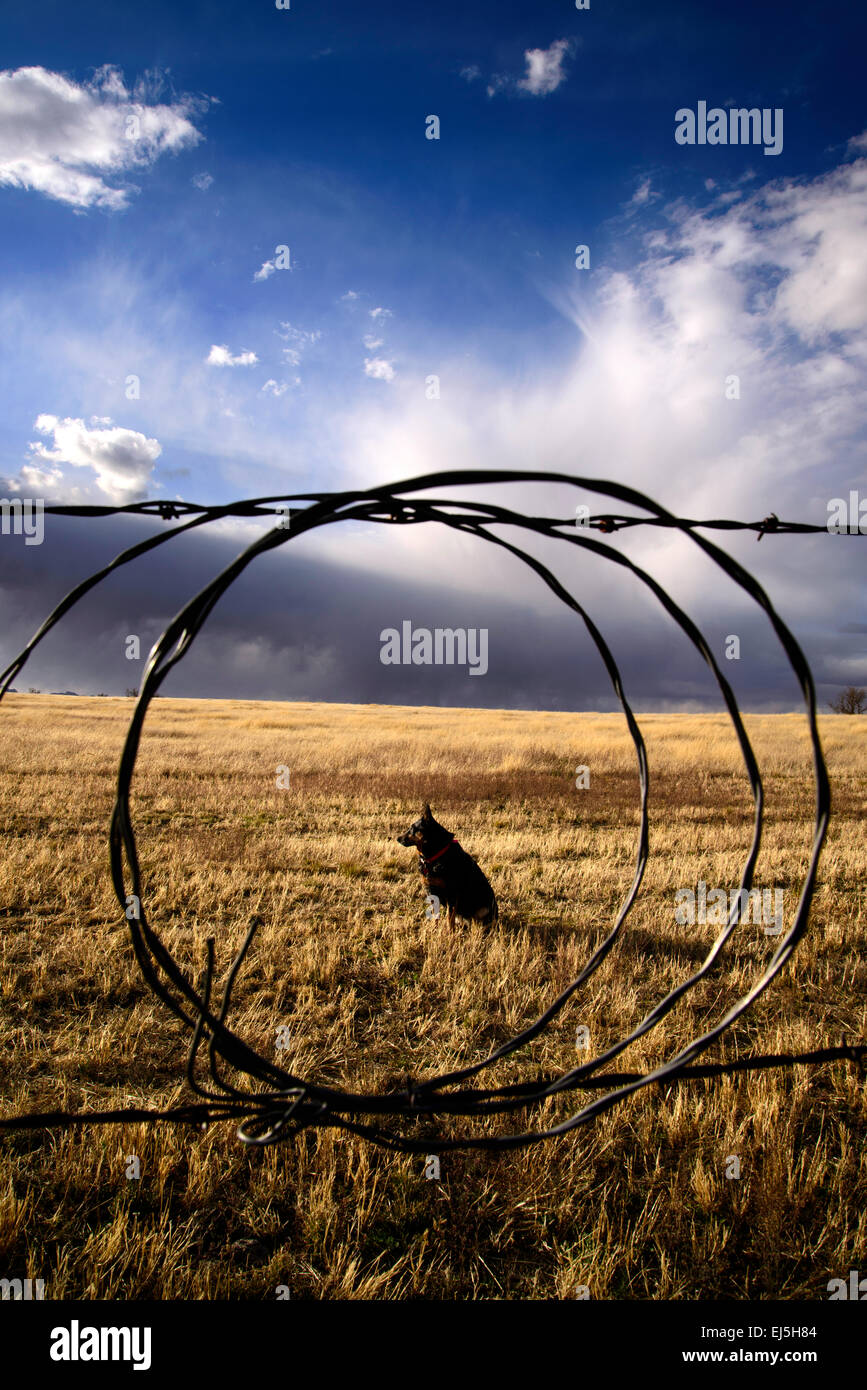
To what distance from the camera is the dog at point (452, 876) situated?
5367 mm

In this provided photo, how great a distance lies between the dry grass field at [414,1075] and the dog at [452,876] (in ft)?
0.83

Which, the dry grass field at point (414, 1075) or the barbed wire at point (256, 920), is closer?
the barbed wire at point (256, 920)

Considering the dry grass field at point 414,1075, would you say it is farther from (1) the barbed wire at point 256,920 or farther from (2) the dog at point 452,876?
(1) the barbed wire at point 256,920

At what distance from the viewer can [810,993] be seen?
450 cm

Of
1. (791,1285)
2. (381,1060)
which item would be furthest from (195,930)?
(791,1285)

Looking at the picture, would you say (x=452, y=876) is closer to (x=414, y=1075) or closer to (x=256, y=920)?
(x=414, y=1075)

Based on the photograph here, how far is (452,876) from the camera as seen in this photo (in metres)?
5.36

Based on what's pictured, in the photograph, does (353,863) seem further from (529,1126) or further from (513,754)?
(513,754)

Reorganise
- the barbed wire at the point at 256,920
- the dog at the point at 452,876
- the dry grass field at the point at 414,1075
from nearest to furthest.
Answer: the barbed wire at the point at 256,920, the dry grass field at the point at 414,1075, the dog at the point at 452,876

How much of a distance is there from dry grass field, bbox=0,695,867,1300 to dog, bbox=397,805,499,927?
0.25 metres

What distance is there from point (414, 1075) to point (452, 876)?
6.46ft

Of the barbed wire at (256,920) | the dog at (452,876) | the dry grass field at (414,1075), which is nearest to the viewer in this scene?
the barbed wire at (256,920)

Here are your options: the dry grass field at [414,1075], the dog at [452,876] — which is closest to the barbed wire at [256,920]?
the dry grass field at [414,1075]

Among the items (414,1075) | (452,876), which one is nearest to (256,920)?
(414,1075)
